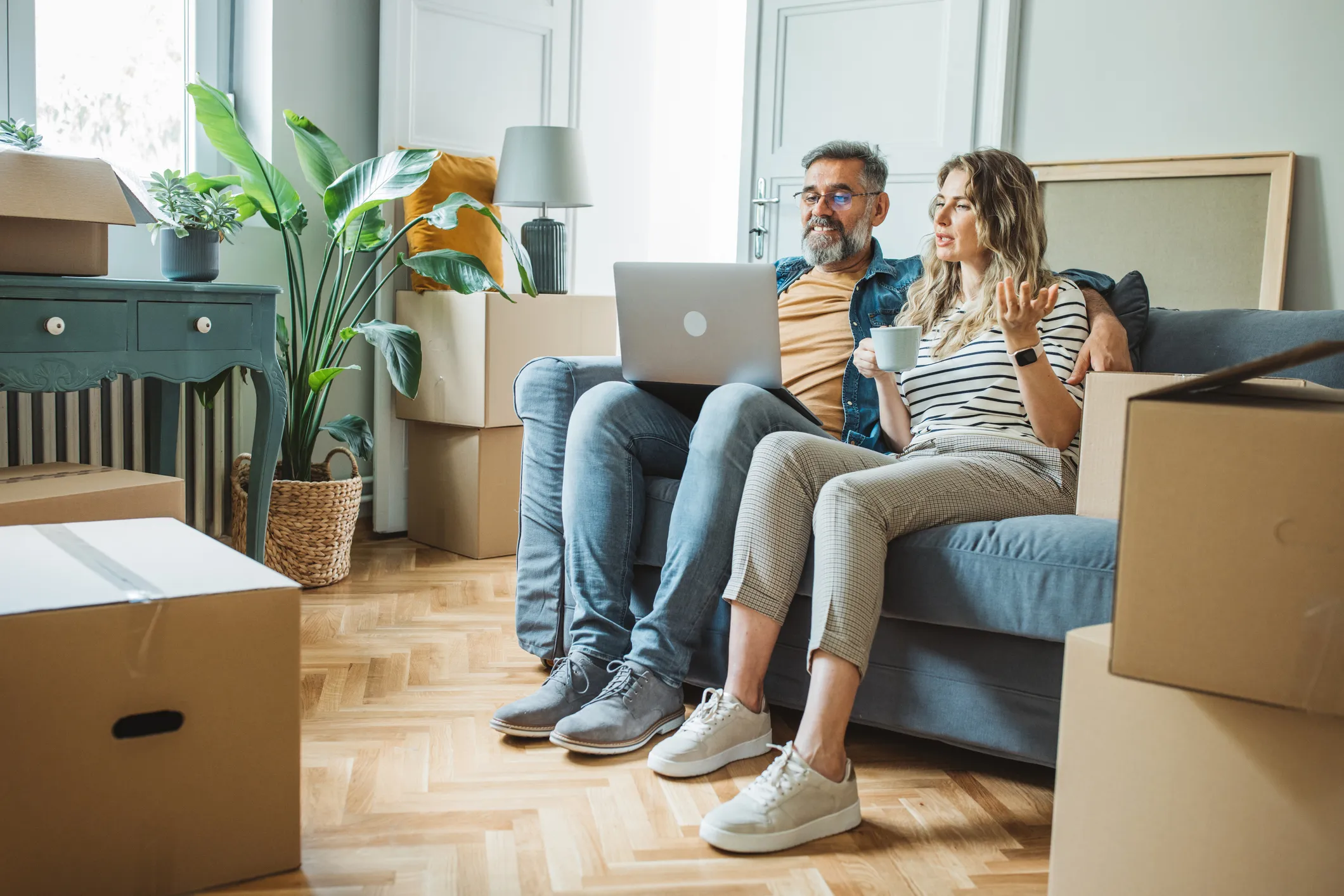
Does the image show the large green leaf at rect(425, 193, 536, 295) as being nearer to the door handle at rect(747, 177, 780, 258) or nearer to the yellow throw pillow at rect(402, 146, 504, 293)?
the yellow throw pillow at rect(402, 146, 504, 293)

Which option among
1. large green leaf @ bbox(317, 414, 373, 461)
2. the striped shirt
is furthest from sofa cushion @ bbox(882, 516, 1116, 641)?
large green leaf @ bbox(317, 414, 373, 461)

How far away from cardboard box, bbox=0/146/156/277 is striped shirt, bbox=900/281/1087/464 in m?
1.50

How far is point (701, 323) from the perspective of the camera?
188 centimetres

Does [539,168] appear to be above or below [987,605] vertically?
above

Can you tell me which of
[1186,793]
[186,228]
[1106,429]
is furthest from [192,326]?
[1186,793]

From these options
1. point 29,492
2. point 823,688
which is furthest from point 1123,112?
point 29,492

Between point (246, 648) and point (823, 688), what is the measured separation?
73cm

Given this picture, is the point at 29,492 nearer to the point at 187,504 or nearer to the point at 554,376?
the point at 554,376

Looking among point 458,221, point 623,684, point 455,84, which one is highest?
point 455,84

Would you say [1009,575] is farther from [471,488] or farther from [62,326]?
[471,488]

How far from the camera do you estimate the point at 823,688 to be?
4.99 ft

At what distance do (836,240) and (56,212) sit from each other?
1.49 meters

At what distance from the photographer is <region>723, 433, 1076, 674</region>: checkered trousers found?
5.11 ft

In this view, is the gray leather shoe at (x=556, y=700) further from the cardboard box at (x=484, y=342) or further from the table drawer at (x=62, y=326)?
the cardboard box at (x=484, y=342)
